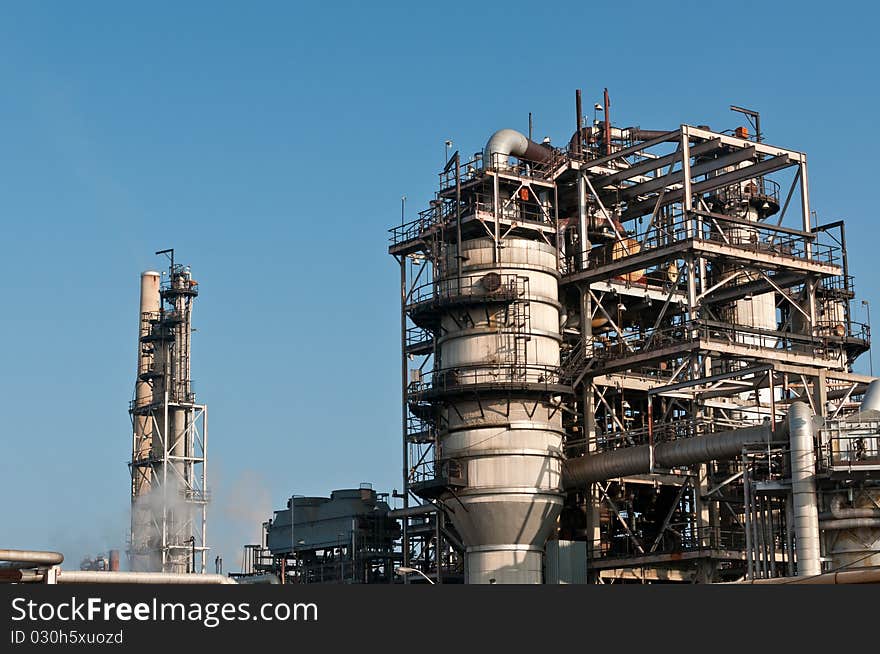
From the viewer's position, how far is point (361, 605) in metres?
28.9

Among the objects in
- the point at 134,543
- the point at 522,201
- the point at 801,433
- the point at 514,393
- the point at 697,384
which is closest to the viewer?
the point at 801,433

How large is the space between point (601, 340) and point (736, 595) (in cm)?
3778

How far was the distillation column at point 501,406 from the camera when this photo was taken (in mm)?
59969

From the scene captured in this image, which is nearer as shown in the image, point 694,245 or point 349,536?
point 694,245

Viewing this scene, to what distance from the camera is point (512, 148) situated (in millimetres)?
66750

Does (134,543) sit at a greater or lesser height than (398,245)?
lesser

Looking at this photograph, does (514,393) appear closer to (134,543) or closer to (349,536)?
(349,536)

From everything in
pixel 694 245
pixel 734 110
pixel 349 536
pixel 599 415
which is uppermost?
pixel 734 110

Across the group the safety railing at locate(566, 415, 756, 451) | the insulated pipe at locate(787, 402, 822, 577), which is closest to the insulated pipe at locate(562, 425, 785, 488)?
the safety railing at locate(566, 415, 756, 451)

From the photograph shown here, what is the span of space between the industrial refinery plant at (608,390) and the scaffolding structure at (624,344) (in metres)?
0.12

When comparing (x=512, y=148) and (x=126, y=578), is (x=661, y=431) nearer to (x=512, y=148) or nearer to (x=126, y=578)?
(x=512, y=148)

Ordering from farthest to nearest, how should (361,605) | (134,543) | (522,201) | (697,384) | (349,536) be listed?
(134,543)
(349,536)
(522,201)
(697,384)
(361,605)

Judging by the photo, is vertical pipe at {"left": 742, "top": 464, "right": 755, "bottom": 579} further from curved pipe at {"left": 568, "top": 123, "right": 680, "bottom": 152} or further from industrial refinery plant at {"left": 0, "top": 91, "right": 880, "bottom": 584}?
curved pipe at {"left": 568, "top": 123, "right": 680, "bottom": 152}

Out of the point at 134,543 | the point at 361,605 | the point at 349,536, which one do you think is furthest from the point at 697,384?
the point at 134,543
